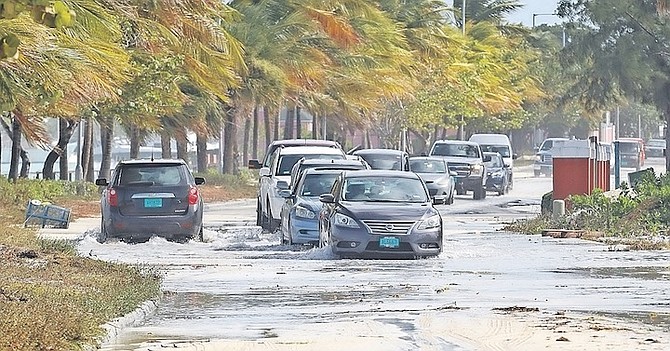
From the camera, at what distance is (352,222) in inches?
920

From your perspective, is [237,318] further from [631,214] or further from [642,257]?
[631,214]

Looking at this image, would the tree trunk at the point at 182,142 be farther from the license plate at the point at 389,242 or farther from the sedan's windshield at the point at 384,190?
the license plate at the point at 389,242

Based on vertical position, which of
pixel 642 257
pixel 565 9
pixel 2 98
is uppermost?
pixel 565 9

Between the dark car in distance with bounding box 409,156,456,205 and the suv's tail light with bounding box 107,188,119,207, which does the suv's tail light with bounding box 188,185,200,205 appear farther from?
the dark car in distance with bounding box 409,156,456,205

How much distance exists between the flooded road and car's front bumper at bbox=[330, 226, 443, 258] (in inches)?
8.6

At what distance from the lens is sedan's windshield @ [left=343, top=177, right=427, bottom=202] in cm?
2462

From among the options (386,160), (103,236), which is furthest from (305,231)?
(386,160)

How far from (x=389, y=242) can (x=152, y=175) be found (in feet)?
20.0

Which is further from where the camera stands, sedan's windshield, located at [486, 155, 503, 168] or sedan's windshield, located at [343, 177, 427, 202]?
sedan's windshield, located at [486, 155, 503, 168]

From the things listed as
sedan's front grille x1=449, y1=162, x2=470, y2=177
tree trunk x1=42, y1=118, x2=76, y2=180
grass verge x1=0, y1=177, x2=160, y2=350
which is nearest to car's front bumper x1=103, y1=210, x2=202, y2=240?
grass verge x1=0, y1=177, x2=160, y2=350

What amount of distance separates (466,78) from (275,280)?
56.9 metres

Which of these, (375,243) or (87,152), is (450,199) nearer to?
(87,152)

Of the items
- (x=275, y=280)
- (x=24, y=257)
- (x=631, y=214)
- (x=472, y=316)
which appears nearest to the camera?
(x=472, y=316)

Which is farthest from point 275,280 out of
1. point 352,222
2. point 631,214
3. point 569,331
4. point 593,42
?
point 593,42
